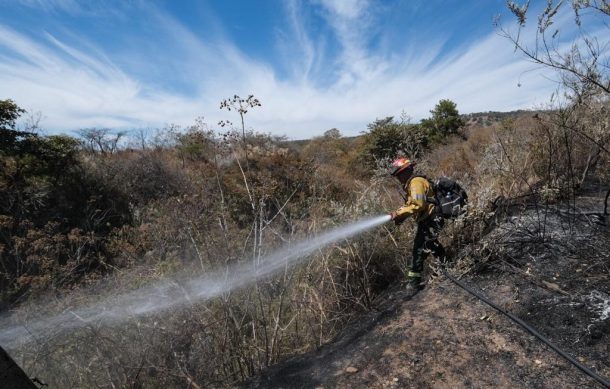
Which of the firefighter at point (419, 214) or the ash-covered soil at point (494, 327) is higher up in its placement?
the firefighter at point (419, 214)

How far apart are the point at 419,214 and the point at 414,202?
23 centimetres

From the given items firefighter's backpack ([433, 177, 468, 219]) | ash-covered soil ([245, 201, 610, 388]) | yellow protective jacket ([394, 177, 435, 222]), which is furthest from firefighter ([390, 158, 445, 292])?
ash-covered soil ([245, 201, 610, 388])

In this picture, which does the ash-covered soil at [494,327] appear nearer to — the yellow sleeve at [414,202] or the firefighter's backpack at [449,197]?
the firefighter's backpack at [449,197]

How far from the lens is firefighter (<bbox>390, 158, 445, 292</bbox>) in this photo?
443cm

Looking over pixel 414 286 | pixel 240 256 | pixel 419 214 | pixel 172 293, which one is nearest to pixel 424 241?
pixel 419 214

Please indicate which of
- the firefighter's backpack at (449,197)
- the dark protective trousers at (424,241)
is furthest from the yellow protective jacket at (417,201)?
the firefighter's backpack at (449,197)

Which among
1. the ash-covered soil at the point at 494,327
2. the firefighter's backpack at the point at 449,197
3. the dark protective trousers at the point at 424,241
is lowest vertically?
the ash-covered soil at the point at 494,327

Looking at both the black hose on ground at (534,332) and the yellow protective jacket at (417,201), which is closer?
the black hose on ground at (534,332)

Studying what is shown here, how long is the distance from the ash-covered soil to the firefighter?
293 millimetres

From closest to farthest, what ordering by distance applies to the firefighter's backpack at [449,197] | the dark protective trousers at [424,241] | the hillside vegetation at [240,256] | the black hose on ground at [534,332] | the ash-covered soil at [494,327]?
the black hose on ground at [534,332]
the ash-covered soil at [494,327]
the hillside vegetation at [240,256]
the dark protective trousers at [424,241]
the firefighter's backpack at [449,197]

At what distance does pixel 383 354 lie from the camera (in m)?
3.61

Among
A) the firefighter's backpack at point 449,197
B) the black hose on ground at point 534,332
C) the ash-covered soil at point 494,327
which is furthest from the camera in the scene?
the firefighter's backpack at point 449,197

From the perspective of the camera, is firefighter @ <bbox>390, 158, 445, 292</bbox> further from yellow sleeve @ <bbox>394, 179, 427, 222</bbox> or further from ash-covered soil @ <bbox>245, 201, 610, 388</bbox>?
ash-covered soil @ <bbox>245, 201, 610, 388</bbox>

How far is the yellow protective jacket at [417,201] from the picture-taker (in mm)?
4398
